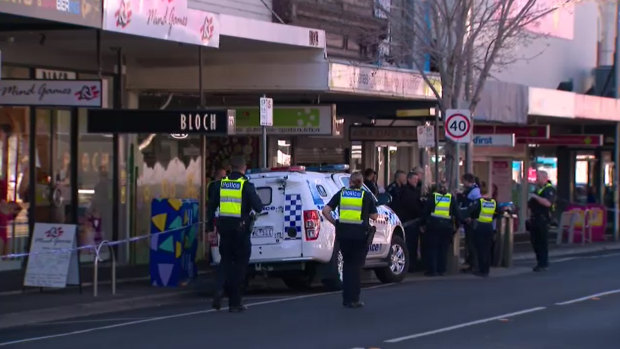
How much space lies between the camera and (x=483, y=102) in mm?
24625

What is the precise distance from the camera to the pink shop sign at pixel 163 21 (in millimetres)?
14930

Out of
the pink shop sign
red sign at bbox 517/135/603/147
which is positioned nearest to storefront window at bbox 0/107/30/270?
the pink shop sign

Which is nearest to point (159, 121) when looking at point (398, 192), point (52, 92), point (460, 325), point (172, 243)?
point (172, 243)

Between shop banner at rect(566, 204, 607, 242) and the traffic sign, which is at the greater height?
the traffic sign

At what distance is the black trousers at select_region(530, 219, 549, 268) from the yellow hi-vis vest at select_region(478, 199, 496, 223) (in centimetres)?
174

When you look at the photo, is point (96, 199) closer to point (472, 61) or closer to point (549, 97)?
point (472, 61)

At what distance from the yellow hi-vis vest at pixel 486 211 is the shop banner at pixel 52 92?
7.29m

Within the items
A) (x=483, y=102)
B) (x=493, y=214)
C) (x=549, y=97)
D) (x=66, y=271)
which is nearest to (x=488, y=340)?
(x=66, y=271)

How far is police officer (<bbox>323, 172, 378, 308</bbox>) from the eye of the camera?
13734 mm

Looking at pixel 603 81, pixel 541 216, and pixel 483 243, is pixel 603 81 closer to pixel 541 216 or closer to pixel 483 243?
pixel 541 216

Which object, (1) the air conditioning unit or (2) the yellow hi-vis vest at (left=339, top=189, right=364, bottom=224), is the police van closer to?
(2) the yellow hi-vis vest at (left=339, top=189, right=364, bottom=224)

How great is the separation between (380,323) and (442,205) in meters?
6.37

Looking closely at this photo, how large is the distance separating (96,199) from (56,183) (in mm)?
1146

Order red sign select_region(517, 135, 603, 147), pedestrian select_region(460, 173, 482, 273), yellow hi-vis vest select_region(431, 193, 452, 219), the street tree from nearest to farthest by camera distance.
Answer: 1. yellow hi-vis vest select_region(431, 193, 452, 219)
2. pedestrian select_region(460, 173, 482, 273)
3. the street tree
4. red sign select_region(517, 135, 603, 147)
